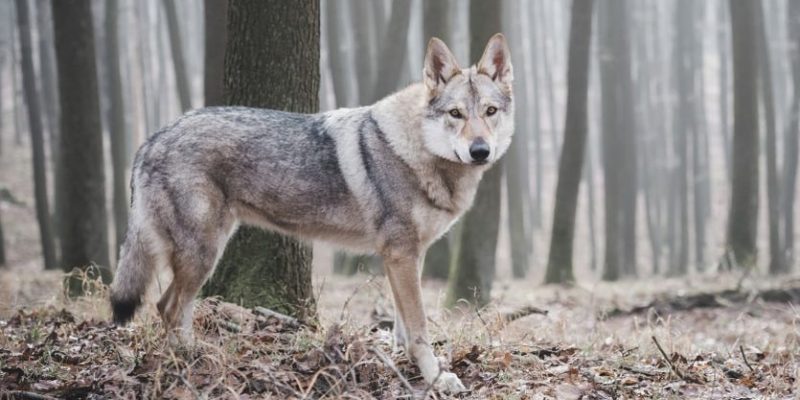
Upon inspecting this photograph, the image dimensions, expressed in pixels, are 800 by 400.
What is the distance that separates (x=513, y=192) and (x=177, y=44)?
920 cm

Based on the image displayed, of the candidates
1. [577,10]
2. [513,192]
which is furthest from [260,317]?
[513,192]

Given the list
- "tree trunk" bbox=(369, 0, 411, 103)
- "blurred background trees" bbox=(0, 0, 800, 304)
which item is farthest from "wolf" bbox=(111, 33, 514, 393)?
"tree trunk" bbox=(369, 0, 411, 103)

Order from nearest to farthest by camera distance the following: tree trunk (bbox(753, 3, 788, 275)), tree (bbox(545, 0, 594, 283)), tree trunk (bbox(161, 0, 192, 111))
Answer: tree (bbox(545, 0, 594, 283))
tree trunk (bbox(161, 0, 192, 111))
tree trunk (bbox(753, 3, 788, 275))

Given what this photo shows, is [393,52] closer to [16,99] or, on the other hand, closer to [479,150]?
[479,150]

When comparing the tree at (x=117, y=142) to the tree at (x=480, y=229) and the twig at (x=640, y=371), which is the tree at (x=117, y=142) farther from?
the twig at (x=640, y=371)

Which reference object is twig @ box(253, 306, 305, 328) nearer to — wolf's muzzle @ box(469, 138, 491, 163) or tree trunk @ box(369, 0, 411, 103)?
wolf's muzzle @ box(469, 138, 491, 163)

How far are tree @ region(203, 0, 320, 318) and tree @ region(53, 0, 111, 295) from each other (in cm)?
448

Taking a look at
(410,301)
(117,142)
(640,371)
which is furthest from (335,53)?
(640,371)

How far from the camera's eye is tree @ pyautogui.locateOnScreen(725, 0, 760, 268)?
15.8 m

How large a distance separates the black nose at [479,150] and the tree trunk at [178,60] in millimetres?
13595

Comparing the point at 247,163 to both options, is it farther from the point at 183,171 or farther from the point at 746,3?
the point at 746,3

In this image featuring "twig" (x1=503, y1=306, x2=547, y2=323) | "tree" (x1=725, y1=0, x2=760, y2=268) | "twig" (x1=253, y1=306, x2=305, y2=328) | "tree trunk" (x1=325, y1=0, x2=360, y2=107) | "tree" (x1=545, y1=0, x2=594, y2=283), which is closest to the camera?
"twig" (x1=253, y1=306, x2=305, y2=328)

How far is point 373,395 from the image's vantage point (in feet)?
16.4

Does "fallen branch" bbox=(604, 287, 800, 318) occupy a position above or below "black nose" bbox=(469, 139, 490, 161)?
below
